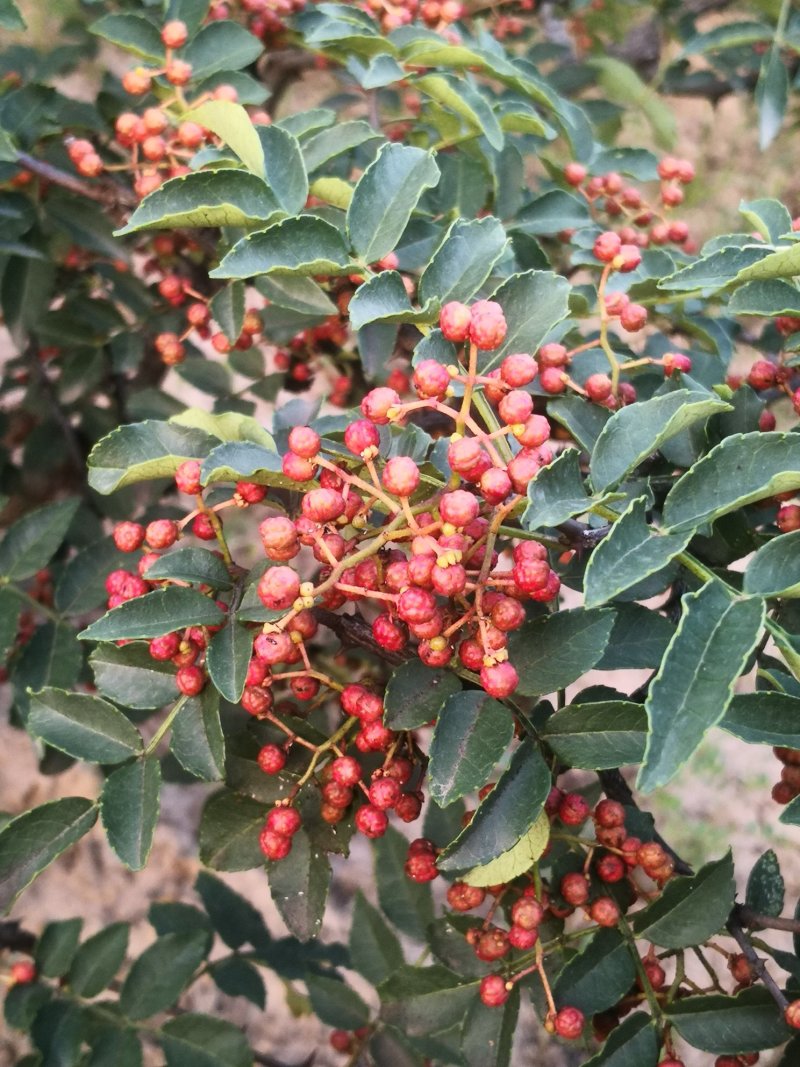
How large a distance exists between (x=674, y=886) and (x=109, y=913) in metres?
1.51

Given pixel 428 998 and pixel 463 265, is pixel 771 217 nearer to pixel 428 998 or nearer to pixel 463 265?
pixel 463 265

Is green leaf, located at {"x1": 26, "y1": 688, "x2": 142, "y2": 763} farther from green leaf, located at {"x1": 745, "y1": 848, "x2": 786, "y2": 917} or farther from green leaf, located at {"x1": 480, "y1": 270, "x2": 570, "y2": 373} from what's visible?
green leaf, located at {"x1": 745, "y1": 848, "x2": 786, "y2": 917}

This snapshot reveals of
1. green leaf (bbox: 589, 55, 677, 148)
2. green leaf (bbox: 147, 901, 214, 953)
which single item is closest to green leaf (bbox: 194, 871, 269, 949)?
green leaf (bbox: 147, 901, 214, 953)

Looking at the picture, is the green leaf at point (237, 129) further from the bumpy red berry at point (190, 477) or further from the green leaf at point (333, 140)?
the bumpy red berry at point (190, 477)

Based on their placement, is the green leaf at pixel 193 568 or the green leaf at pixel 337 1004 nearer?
the green leaf at pixel 193 568

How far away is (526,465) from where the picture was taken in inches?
26.5

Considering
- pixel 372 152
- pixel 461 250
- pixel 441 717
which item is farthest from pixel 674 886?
pixel 372 152

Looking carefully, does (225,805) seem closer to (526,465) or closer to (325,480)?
(325,480)

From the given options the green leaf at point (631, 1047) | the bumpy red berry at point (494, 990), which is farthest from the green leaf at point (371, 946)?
the green leaf at point (631, 1047)

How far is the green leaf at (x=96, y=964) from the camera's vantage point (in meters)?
1.22

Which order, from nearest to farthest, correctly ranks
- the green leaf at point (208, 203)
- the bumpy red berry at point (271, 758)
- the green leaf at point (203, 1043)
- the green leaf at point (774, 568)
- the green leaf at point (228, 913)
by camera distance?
1. the green leaf at point (774, 568)
2. the green leaf at point (208, 203)
3. the bumpy red berry at point (271, 758)
4. the green leaf at point (203, 1043)
5. the green leaf at point (228, 913)

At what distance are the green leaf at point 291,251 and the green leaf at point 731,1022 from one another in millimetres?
687

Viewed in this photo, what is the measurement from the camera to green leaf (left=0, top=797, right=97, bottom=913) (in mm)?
840

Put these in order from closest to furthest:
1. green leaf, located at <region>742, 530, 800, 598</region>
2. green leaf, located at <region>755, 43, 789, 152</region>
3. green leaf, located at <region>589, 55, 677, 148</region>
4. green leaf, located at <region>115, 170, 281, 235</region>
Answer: green leaf, located at <region>742, 530, 800, 598</region>, green leaf, located at <region>115, 170, 281, 235</region>, green leaf, located at <region>755, 43, 789, 152</region>, green leaf, located at <region>589, 55, 677, 148</region>
